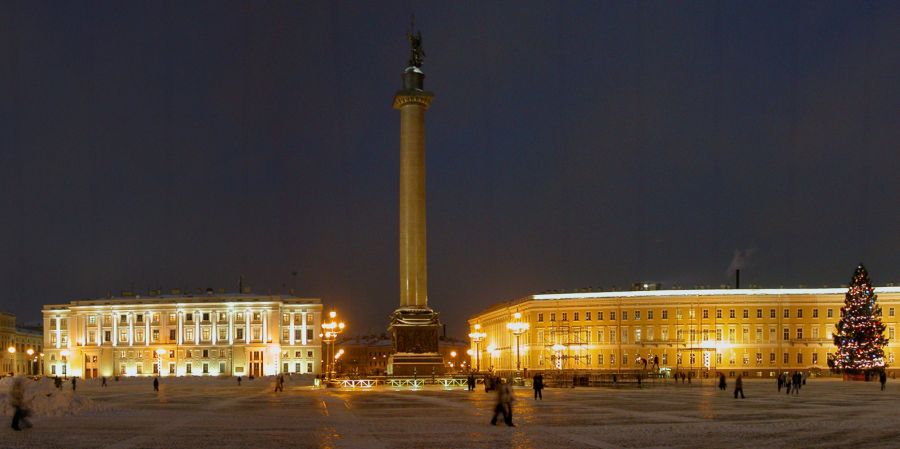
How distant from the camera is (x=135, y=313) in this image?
434 ft

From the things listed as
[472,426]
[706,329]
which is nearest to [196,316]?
[706,329]

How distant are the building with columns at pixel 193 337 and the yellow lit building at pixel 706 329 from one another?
118 ft

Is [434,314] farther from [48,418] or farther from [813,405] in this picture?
[48,418]

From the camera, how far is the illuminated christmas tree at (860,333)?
7812cm

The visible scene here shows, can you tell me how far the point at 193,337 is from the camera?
131000 millimetres

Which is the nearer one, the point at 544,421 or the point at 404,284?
the point at 544,421

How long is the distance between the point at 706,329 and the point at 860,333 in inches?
1217

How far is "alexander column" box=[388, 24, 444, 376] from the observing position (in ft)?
201

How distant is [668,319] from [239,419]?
86.0 m

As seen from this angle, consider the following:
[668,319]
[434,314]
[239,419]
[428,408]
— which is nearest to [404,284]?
[434,314]

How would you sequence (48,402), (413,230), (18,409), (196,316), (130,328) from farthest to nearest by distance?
(130,328) → (196,316) → (413,230) → (48,402) → (18,409)

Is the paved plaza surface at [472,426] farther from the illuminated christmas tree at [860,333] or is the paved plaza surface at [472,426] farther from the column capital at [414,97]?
the illuminated christmas tree at [860,333]

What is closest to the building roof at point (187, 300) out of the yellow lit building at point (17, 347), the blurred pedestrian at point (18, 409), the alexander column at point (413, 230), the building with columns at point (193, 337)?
the building with columns at point (193, 337)

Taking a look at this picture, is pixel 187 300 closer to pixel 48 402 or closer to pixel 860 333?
pixel 860 333
